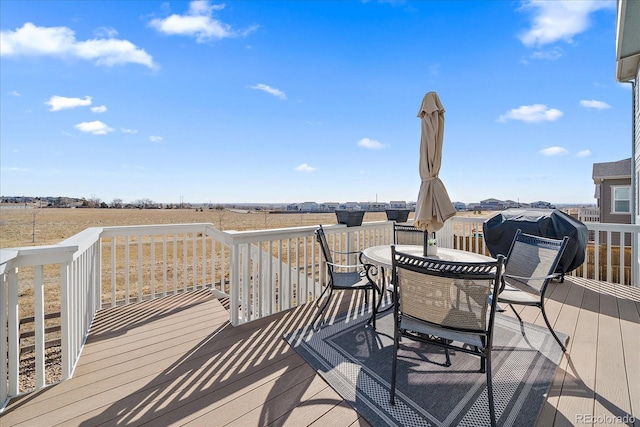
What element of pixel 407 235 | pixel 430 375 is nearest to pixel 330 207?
pixel 407 235

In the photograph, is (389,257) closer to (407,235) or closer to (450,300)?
(450,300)

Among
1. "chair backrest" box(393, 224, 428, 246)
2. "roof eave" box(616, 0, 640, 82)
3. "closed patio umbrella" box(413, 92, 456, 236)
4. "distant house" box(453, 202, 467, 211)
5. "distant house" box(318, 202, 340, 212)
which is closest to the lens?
"closed patio umbrella" box(413, 92, 456, 236)

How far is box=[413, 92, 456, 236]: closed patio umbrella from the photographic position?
2.68m

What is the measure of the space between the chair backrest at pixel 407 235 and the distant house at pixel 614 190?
37.3 feet

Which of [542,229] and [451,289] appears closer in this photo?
[451,289]

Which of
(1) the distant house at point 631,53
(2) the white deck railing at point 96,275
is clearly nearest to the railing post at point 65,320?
(2) the white deck railing at point 96,275

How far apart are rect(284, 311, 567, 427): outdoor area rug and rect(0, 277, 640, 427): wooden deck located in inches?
3.8

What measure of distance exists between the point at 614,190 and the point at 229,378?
48.4 ft

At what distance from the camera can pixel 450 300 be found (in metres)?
1.61

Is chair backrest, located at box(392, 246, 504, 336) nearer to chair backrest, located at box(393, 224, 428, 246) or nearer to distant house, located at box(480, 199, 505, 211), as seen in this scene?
chair backrest, located at box(393, 224, 428, 246)

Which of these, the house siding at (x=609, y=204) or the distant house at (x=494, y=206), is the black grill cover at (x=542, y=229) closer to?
the distant house at (x=494, y=206)

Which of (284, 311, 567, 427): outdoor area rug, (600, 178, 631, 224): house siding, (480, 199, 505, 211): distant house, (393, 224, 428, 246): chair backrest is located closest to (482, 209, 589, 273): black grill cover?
(480, 199, 505, 211): distant house

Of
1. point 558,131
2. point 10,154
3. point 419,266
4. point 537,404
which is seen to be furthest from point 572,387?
point 558,131

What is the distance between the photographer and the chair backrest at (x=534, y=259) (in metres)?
2.43
